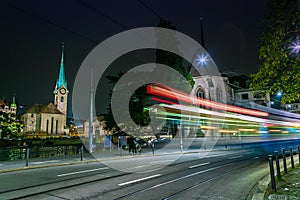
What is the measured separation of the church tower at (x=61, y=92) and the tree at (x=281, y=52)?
128 metres

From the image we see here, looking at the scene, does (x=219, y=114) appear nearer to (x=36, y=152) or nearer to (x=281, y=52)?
(x=281, y=52)

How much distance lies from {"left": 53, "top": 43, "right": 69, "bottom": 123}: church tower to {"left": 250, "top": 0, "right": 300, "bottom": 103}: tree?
420 feet

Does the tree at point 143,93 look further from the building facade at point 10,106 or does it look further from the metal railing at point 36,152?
the building facade at point 10,106

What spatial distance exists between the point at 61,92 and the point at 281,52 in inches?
5164

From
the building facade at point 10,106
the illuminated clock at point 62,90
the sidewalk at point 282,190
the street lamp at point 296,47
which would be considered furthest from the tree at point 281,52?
the building facade at point 10,106

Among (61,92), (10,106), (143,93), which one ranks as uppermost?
(61,92)

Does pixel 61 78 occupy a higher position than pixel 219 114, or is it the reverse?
pixel 61 78

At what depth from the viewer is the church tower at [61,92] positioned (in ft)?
415

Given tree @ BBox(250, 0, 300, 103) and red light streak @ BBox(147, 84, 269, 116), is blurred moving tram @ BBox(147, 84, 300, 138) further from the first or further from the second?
tree @ BBox(250, 0, 300, 103)

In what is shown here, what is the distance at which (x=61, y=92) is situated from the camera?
12738 cm

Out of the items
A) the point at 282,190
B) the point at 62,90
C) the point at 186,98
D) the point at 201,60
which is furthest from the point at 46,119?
the point at 282,190

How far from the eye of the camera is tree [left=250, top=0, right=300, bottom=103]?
6.39 meters

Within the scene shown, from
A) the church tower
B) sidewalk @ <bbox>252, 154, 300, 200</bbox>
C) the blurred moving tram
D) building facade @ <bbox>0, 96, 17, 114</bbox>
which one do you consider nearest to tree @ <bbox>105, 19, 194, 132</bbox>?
the blurred moving tram

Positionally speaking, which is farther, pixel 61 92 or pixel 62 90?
pixel 61 92
